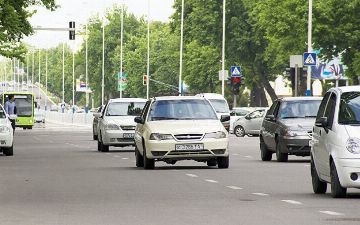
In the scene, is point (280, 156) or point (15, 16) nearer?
point (280, 156)

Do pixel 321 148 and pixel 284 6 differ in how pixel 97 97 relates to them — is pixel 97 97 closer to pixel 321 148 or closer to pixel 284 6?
pixel 284 6

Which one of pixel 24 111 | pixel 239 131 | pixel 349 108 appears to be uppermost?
pixel 349 108

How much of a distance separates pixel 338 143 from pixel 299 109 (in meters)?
15.3

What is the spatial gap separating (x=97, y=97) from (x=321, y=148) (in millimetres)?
174506

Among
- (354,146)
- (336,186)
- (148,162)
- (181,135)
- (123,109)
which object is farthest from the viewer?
(123,109)

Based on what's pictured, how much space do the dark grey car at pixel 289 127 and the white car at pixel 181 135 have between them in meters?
3.27

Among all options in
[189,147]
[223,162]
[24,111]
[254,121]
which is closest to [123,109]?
[223,162]

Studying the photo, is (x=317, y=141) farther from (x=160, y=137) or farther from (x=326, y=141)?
(x=160, y=137)

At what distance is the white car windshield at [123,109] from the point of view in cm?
4378

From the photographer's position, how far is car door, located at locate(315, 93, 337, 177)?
20.2m

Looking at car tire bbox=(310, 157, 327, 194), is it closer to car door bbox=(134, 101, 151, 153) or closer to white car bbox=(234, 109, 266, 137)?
car door bbox=(134, 101, 151, 153)

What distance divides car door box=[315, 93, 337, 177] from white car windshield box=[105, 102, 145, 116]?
74.4 feet

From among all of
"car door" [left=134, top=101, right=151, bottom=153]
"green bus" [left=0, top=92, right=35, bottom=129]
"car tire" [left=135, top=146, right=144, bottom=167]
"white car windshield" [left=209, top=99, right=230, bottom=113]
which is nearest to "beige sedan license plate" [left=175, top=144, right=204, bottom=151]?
"car door" [left=134, top=101, right=151, bottom=153]

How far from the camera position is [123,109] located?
4416 centimetres
